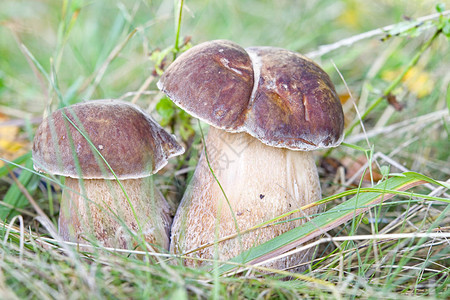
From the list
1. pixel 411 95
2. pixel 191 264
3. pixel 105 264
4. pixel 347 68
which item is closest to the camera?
pixel 105 264

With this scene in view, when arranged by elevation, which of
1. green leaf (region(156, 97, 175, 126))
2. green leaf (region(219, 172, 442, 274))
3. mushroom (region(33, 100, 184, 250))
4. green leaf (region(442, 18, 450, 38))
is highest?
green leaf (region(442, 18, 450, 38))

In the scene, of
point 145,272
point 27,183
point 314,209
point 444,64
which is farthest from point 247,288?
point 444,64

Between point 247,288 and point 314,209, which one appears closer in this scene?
point 247,288

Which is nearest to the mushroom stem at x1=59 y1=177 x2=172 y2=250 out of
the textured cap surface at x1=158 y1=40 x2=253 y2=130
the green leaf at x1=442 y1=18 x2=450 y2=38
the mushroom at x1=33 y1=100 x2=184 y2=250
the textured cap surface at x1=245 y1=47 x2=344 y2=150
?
the mushroom at x1=33 y1=100 x2=184 y2=250

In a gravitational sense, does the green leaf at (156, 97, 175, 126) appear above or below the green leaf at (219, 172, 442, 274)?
above

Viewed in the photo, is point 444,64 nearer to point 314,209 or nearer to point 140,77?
point 314,209

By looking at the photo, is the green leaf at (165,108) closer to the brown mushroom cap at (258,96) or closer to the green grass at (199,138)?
the green grass at (199,138)

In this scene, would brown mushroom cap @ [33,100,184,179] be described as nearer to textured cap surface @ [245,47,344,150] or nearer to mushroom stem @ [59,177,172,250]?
mushroom stem @ [59,177,172,250]

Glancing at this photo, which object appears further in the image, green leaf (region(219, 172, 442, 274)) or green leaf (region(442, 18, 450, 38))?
green leaf (region(442, 18, 450, 38))
